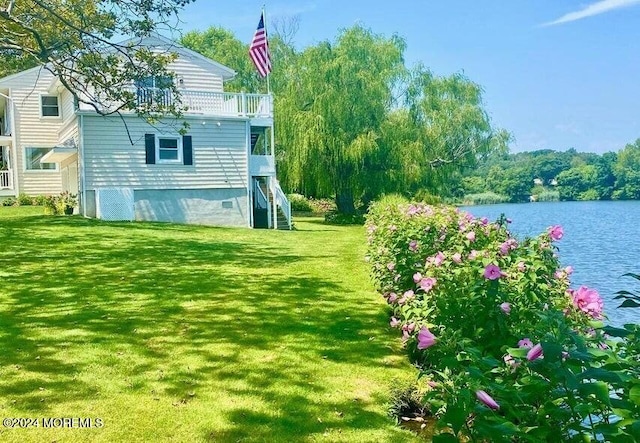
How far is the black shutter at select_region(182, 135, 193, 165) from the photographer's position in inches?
819

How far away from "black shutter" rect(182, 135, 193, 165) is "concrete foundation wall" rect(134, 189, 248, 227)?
3.63ft

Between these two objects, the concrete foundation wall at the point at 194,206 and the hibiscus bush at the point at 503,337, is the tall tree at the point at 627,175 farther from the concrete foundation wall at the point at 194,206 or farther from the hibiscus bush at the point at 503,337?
the hibiscus bush at the point at 503,337

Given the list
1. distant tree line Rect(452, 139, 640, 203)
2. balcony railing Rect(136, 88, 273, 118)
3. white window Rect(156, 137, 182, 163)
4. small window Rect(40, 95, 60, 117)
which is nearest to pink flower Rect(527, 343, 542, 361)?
balcony railing Rect(136, 88, 273, 118)

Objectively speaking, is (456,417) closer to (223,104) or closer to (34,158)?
(223,104)

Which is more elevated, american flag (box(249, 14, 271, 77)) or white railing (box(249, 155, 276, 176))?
american flag (box(249, 14, 271, 77))

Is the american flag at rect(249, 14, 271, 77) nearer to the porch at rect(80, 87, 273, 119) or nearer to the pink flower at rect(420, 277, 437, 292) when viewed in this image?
the porch at rect(80, 87, 273, 119)

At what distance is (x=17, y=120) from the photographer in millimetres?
26719

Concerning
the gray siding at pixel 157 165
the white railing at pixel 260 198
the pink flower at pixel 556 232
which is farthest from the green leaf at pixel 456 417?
the white railing at pixel 260 198

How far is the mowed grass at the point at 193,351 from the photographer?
13.0ft

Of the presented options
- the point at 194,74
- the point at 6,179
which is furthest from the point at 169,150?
the point at 6,179

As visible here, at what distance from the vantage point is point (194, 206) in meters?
21.1

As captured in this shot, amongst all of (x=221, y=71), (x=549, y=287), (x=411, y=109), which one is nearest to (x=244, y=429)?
(x=549, y=287)

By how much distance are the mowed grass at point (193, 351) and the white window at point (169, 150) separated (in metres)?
10.4

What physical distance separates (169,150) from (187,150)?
649 mm
